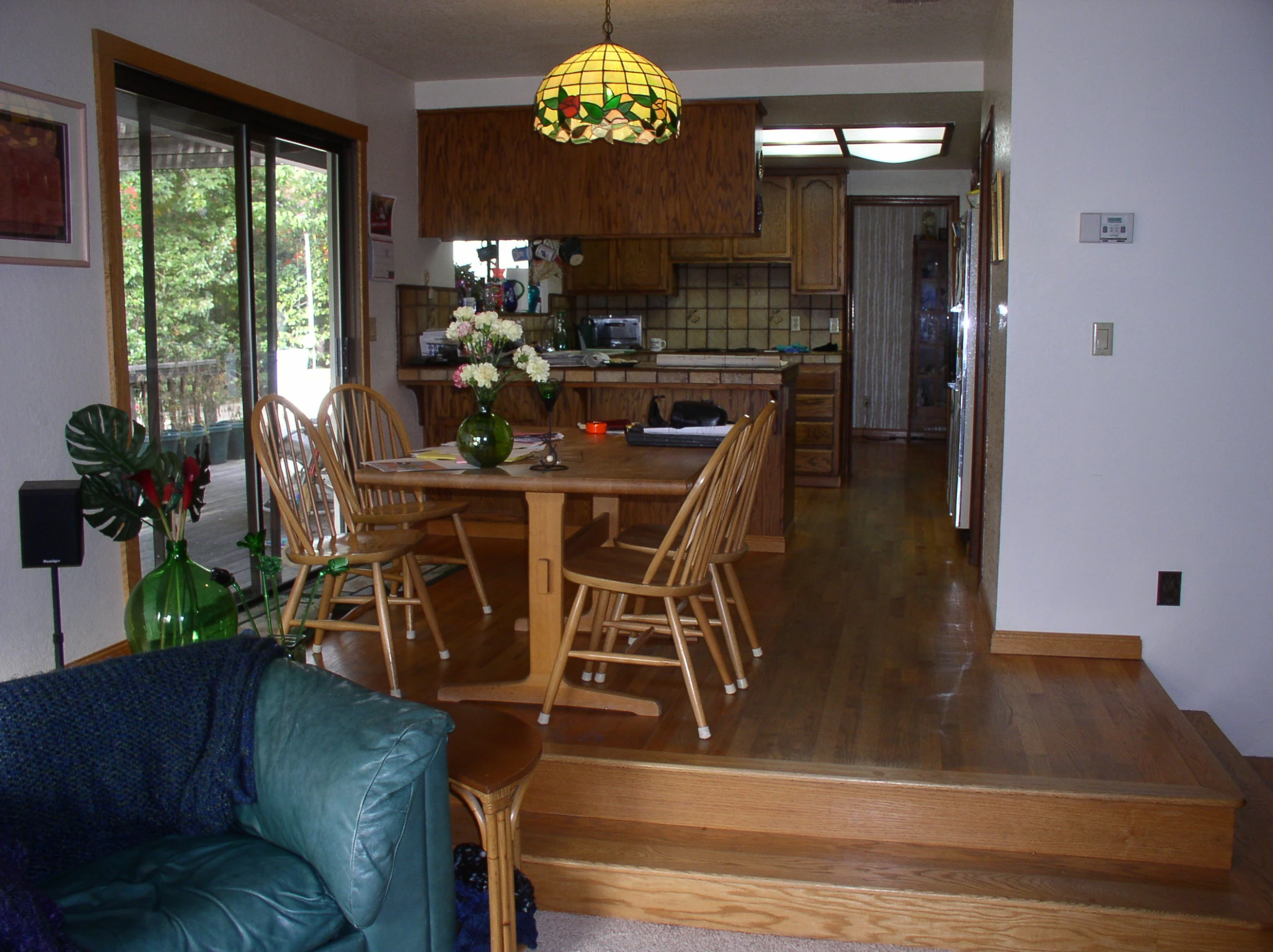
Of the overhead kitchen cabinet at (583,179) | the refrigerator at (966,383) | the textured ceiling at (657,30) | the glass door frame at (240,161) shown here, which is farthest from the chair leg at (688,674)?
the overhead kitchen cabinet at (583,179)

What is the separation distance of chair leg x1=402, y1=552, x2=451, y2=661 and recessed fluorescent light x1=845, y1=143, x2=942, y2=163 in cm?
449

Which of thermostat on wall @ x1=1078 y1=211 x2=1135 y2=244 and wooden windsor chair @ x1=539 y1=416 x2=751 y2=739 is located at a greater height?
thermostat on wall @ x1=1078 y1=211 x2=1135 y2=244

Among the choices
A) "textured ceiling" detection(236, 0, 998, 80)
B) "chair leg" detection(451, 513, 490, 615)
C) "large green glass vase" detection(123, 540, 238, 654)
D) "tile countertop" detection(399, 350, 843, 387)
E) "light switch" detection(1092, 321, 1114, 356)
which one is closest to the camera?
"large green glass vase" detection(123, 540, 238, 654)

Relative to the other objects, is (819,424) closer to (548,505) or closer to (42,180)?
(548,505)

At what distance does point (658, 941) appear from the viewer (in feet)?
8.03

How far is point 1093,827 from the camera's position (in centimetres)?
256

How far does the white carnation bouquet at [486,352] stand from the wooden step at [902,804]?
103 cm

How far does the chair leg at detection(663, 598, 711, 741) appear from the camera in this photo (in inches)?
113

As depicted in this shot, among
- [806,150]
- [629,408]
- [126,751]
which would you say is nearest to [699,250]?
[806,150]

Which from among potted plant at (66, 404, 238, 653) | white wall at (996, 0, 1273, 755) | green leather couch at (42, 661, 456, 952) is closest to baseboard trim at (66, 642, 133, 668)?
potted plant at (66, 404, 238, 653)

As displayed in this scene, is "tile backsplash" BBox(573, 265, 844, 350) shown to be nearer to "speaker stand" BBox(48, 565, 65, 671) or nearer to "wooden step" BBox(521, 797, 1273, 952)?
"speaker stand" BBox(48, 565, 65, 671)

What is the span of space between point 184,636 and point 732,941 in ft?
4.43

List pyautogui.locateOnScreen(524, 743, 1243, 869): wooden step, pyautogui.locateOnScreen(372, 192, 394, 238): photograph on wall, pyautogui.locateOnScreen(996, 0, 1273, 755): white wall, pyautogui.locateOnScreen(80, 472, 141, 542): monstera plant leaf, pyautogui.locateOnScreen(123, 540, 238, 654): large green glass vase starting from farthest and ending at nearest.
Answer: pyautogui.locateOnScreen(372, 192, 394, 238): photograph on wall < pyautogui.locateOnScreen(996, 0, 1273, 755): white wall < pyautogui.locateOnScreen(80, 472, 141, 542): monstera plant leaf < pyautogui.locateOnScreen(524, 743, 1243, 869): wooden step < pyautogui.locateOnScreen(123, 540, 238, 654): large green glass vase

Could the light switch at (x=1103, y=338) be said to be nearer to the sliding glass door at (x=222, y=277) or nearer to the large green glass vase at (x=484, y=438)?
the large green glass vase at (x=484, y=438)
